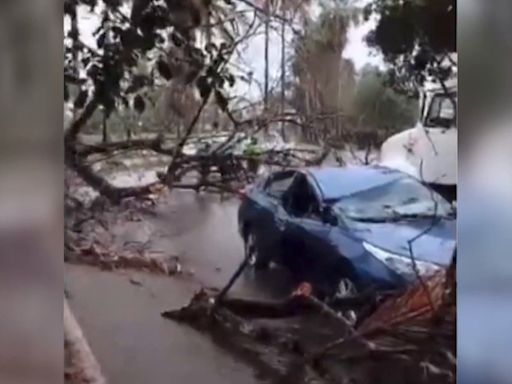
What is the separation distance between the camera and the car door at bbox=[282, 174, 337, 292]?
122 centimetres

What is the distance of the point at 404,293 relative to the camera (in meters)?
1.22

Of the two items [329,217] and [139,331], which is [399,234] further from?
[139,331]

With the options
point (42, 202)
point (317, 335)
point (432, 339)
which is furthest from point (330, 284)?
point (42, 202)

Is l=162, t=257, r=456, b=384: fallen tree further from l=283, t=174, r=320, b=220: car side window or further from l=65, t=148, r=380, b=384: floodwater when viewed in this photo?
l=283, t=174, r=320, b=220: car side window

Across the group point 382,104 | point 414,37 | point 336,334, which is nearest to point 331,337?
point 336,334

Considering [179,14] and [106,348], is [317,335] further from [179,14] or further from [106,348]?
[179,14]

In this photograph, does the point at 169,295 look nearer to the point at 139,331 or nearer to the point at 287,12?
the point at 139,331

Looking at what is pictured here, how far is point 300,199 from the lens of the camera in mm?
1234

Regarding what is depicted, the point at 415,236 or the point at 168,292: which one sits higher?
the point at 415,236

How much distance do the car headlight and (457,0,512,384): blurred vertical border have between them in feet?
0.16

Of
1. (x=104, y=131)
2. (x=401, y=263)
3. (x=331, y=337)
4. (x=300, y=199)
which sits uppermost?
(x=104, y=131)

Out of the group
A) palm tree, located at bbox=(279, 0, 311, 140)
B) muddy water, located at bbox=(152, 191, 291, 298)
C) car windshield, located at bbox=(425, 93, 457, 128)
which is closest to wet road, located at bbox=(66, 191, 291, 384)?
muddy water, located at bbox=(152, 191, 291, 298)

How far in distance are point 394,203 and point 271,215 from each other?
0.21m

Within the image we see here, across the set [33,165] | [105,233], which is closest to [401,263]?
[105,233]
